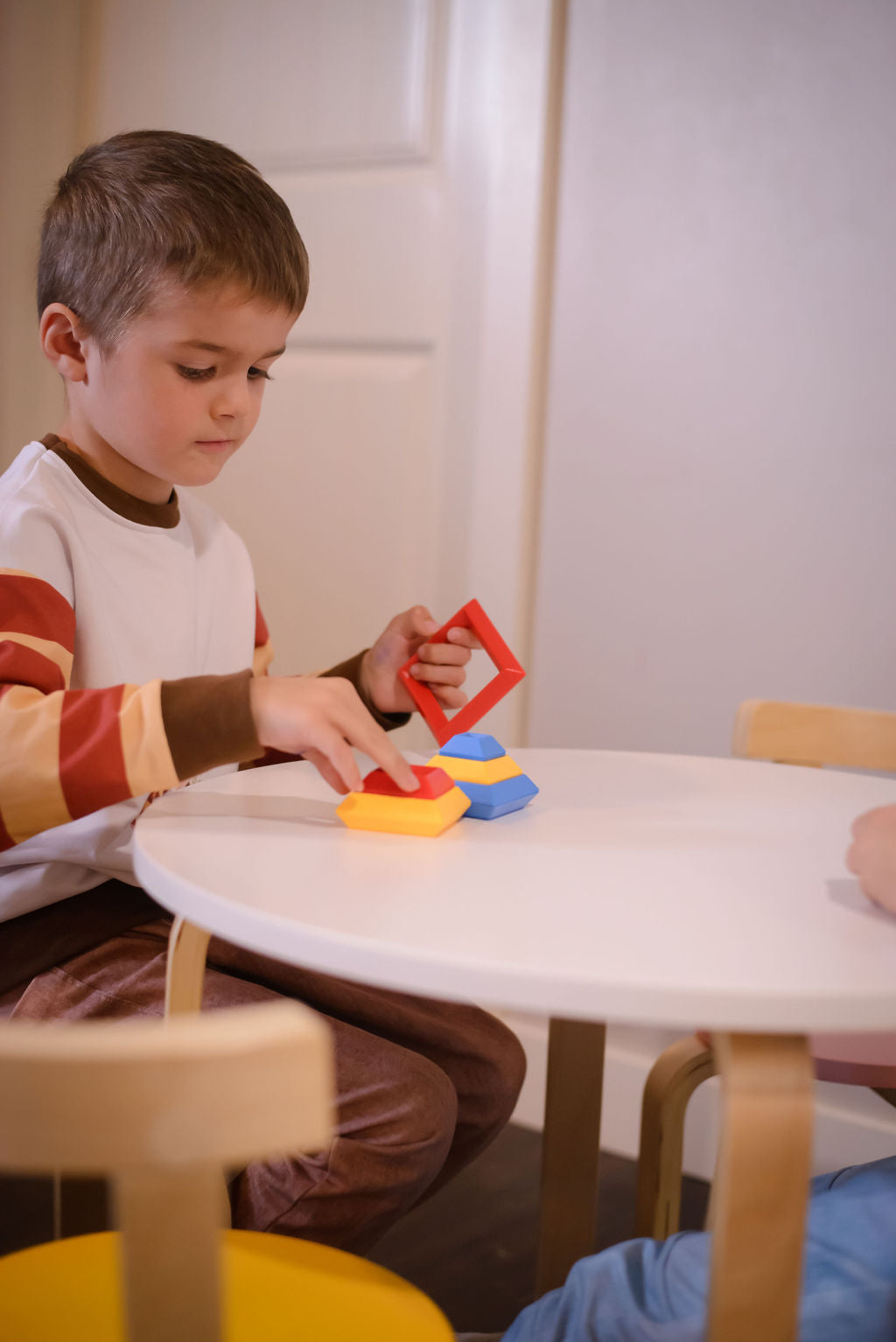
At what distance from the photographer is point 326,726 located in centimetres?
75

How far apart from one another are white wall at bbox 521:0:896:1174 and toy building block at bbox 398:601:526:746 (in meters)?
0.64

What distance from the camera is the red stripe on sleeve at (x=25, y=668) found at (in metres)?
0.81

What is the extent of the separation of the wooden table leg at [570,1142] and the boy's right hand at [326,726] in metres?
0.31

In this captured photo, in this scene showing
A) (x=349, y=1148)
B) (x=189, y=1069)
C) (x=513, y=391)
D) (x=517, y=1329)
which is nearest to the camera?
(x=189, y=1069)

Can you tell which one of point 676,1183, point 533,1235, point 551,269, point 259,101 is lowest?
point 533,1235

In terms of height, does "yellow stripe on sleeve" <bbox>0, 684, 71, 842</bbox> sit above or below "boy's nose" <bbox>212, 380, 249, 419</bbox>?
below

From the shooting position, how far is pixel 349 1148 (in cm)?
82

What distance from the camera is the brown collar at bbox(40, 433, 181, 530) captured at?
1.02 meters

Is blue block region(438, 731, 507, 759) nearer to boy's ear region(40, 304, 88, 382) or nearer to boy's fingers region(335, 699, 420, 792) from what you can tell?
boy's fingers region(335, 699, 420, 792)

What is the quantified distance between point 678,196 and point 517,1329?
137cm

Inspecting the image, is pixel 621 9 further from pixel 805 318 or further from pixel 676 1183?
pixel 676 1183

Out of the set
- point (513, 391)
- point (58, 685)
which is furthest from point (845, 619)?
point (58, 685)

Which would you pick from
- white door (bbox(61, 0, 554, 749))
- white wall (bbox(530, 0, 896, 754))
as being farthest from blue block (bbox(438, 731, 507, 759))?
white door (bbox(61, 0, 554, 749))

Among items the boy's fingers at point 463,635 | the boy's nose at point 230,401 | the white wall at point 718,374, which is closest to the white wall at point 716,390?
the white wall at point 718,374
